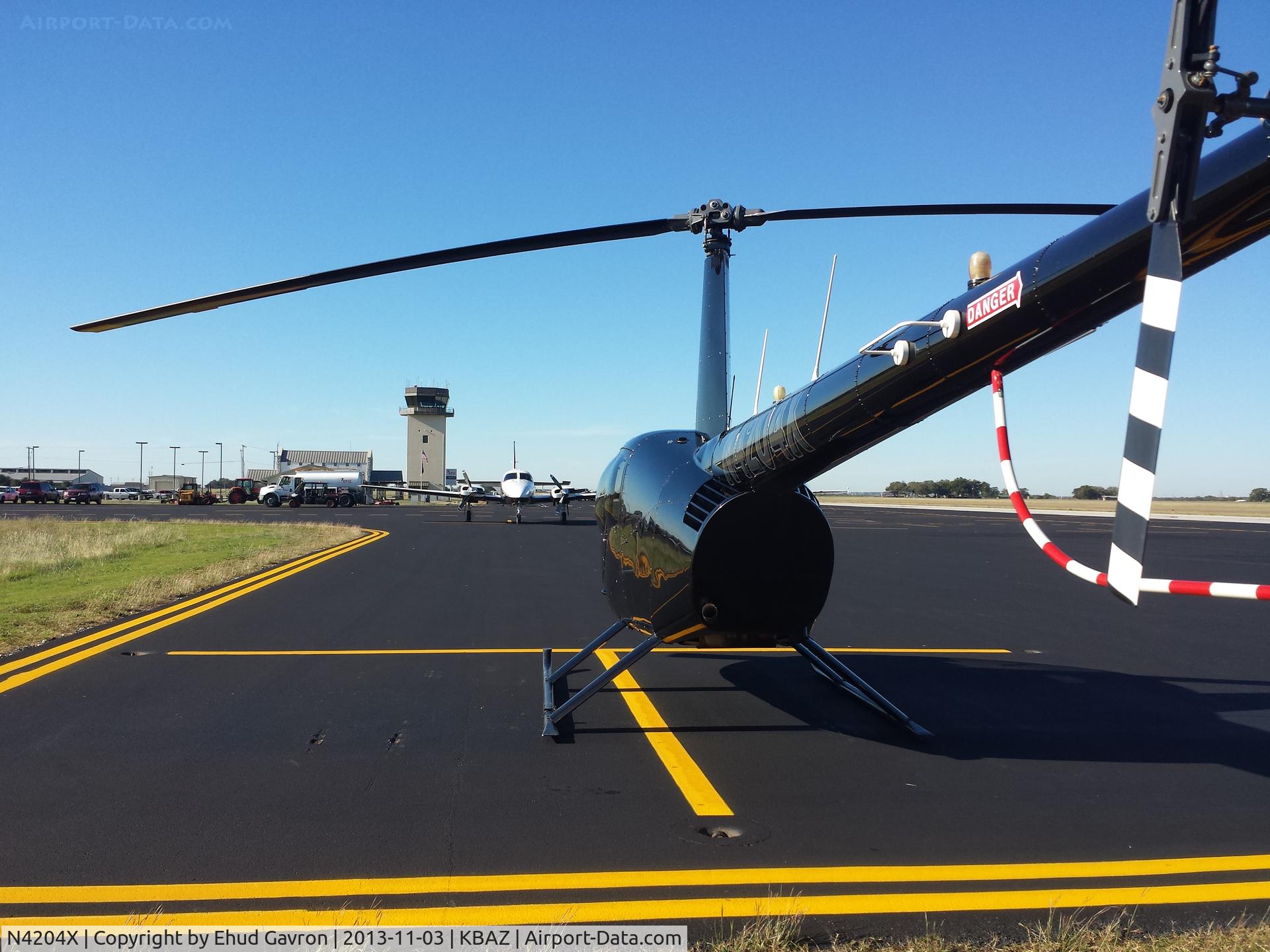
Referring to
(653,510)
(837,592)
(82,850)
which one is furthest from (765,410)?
(837,592)

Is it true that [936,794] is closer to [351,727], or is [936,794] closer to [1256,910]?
[1256,910]

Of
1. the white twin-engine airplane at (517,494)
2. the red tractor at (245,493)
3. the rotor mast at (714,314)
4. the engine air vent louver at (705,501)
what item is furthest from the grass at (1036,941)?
the red tractor at (245,493)

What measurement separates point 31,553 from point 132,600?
1004 cm

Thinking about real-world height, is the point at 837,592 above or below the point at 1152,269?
below

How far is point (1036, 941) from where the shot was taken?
3.27m

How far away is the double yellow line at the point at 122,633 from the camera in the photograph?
779cm

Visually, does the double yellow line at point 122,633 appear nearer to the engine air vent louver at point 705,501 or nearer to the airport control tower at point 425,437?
the engine air vent louver at point 705,501

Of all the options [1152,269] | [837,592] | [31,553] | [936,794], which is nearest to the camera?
[1152,269]

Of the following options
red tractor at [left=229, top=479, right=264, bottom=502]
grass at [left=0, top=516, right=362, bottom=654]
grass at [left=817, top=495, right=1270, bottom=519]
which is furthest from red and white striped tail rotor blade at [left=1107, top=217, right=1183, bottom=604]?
red tractor at [left=229, top=479, right=264, bottom=502]

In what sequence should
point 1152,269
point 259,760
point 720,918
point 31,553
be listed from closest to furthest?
point 1152,269, point 720,918, point 259,760, point 31,553

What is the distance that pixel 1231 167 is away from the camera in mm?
2832

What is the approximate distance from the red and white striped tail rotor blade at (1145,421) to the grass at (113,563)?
35.0ft

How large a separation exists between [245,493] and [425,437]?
39.5 meters

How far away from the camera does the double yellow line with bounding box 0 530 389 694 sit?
25.6 feet
